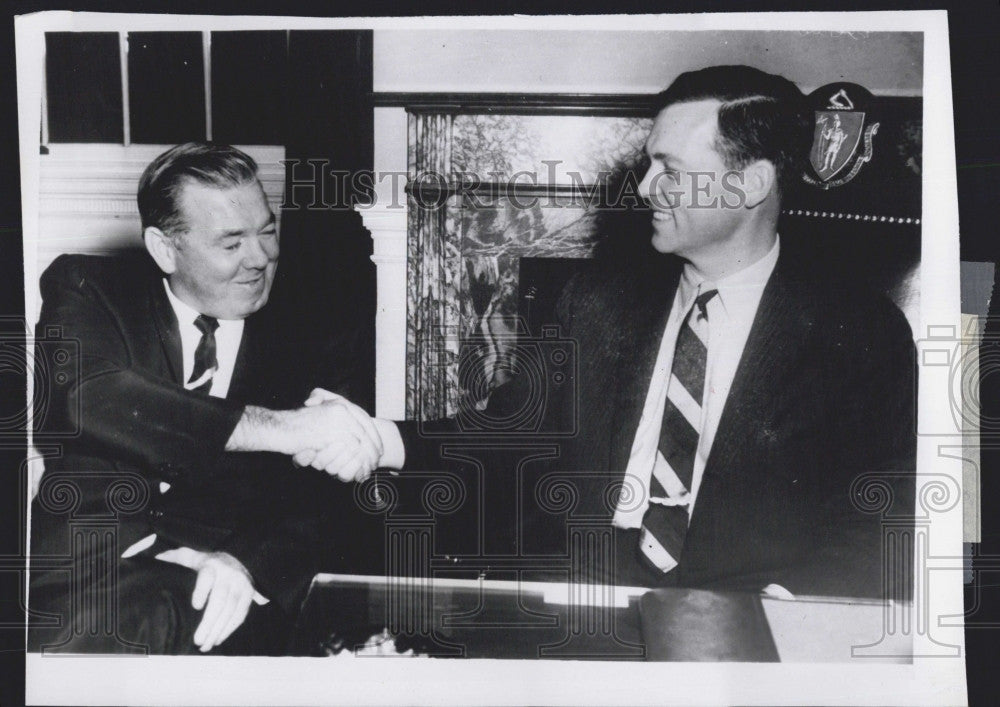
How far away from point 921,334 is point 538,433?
75 cm

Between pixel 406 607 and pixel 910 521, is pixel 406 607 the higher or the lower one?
the lower one

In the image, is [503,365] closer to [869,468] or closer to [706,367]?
[706,367]

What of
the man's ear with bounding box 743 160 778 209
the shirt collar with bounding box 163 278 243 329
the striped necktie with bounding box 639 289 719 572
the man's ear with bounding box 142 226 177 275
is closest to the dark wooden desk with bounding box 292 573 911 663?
the striped necktie with bounding box 639 289 719 572

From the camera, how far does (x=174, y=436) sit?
1529 millimetres

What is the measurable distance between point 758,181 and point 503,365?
583mm

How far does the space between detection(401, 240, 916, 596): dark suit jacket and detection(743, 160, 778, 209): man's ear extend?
0.10 meters

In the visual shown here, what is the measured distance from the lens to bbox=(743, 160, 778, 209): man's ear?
4.91ft

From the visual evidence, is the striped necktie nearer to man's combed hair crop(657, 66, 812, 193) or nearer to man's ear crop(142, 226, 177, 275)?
man's combed hair crop(657, 66, 812, 193)

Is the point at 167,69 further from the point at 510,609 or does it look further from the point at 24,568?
the point at 510,609

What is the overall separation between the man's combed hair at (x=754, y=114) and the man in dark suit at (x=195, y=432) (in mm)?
824

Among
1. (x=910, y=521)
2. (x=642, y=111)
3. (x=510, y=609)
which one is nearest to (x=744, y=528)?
(x=910, y=521)

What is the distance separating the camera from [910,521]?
155 centimetres


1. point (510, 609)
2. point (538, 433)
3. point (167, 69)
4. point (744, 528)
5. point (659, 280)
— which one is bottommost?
point (510, 609)

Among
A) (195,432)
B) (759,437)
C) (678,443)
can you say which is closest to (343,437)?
(195,432)
